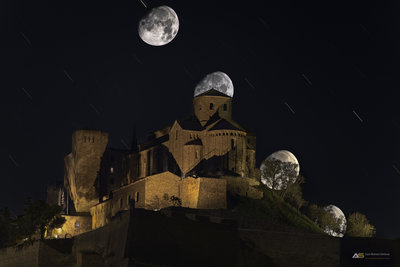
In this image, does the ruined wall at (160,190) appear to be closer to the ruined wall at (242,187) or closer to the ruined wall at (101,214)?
the ruined wall at (242,187)

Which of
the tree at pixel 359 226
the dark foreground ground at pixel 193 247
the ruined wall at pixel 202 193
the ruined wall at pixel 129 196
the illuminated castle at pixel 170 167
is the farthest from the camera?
the tree at pixel 359 226

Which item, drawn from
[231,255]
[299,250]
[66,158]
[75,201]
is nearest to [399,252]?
[299,250]

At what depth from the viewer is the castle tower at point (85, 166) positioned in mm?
85750

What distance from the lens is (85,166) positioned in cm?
8662

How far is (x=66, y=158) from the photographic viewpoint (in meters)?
92.2

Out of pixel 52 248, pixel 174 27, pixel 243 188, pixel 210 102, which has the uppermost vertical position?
pixel 174 27

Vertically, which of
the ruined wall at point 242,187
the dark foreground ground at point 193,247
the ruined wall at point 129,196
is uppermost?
the ruined wall at point 242,187

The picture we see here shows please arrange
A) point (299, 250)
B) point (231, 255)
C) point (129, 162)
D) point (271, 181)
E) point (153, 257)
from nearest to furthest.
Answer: point (153, 257), point (231, 255), point (299, 250), point (271, 181), point (129, 162)

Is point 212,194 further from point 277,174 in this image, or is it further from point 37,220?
point 37,220

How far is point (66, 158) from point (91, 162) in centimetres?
628

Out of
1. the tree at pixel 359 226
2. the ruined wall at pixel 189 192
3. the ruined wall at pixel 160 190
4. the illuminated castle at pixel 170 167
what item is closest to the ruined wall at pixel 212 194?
the illuminated castle at pixel 170 167

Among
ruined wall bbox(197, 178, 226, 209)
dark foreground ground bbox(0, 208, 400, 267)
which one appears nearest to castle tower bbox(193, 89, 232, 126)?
ruined wall bbox(197, 178, 226, 209)

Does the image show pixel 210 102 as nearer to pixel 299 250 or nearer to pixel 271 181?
pixel 271 181

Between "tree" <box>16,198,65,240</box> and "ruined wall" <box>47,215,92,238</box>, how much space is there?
2.06m
